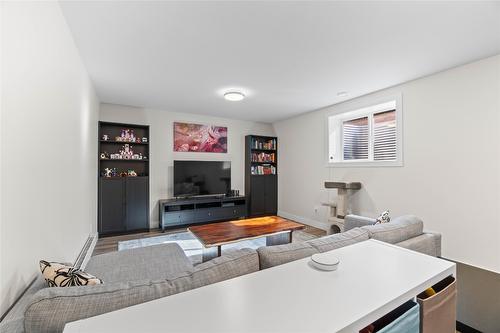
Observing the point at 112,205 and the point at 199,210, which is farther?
the point at 199,210

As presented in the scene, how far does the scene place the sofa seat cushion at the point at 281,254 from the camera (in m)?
1.14

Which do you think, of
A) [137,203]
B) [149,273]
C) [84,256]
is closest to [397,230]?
[149,273]

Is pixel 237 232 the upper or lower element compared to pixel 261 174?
lower

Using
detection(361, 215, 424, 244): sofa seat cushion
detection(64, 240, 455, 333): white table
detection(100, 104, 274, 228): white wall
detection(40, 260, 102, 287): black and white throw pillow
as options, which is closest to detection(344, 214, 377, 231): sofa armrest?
detection(361, 215, 424, 244): sofa seat cushion

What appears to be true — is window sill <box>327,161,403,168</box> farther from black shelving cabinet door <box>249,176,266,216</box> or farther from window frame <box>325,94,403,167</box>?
black shelving cabinet door <box>249,176,266,216</box>

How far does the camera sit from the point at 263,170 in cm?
547

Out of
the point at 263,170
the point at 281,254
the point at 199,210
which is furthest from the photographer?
the point at 263,170

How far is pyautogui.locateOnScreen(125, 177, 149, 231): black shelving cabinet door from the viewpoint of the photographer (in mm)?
3928

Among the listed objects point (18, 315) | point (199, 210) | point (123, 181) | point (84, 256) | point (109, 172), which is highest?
point (109, 172)

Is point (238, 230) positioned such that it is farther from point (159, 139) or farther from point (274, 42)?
point (159, 139)

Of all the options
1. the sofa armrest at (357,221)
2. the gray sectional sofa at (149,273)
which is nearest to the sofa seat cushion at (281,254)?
the gray sectional sofa at (149,273)

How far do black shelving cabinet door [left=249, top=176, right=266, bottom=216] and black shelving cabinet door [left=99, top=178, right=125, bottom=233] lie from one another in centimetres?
257

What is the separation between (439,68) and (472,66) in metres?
0.29

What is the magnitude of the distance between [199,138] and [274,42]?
3140 mm
